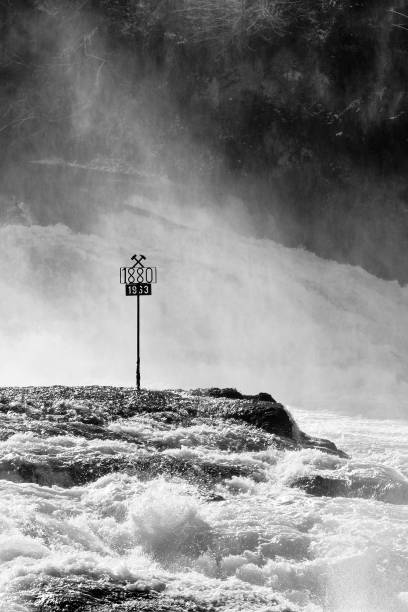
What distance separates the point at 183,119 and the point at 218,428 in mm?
33219

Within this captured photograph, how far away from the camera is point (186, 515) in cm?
1583

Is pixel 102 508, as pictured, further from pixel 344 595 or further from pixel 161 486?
pixel 344 595

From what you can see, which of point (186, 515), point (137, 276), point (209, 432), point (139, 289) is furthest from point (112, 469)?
point (137, 276)

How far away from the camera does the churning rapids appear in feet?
44.1

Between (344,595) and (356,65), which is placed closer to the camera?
(344,595)

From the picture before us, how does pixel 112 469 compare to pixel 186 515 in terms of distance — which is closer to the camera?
pixel 186 515

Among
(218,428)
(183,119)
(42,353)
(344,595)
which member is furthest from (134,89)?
(344,595)

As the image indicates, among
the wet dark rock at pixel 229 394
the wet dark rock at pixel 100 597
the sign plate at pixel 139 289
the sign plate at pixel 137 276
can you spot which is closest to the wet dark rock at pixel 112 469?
the wet dark rock at pixel 100 597

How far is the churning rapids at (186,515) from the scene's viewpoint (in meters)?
13.4

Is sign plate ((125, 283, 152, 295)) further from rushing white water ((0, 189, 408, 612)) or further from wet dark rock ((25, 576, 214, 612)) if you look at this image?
wet dark rock ((25, 576, 214, 612))

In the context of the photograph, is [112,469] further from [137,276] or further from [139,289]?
[137,276]

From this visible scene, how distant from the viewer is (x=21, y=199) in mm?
52250

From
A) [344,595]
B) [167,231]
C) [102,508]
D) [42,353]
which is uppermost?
[167,231]

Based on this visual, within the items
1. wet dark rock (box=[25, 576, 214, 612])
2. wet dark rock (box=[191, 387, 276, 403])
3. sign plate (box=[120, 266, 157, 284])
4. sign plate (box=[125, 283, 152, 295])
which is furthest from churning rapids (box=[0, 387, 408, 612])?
sign plate (box=[125, 283, 152, 295])
